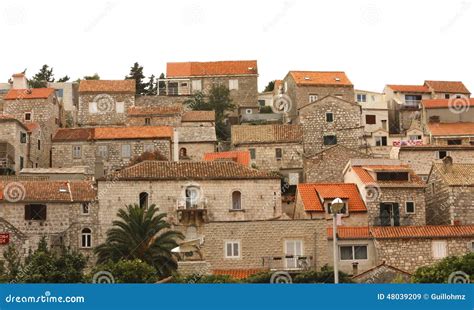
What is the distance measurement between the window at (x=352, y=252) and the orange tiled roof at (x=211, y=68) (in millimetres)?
45088

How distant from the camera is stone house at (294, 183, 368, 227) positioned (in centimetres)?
5903

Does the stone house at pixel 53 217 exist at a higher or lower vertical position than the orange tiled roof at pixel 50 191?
lower

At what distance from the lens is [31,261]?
5097 centimetres

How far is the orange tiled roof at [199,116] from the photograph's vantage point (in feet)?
277

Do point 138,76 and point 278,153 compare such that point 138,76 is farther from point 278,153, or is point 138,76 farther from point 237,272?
point 237,272

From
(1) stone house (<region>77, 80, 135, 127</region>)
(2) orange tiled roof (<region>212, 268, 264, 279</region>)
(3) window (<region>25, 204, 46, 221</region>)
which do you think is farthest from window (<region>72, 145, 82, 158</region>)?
(2) orange tiled roof (<region>212, 268, 264, 279</region>)

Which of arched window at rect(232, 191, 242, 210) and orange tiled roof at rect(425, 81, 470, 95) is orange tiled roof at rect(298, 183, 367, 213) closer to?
arched window at rect(232, 191, 242, 210)

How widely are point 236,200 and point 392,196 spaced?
10.0 metres

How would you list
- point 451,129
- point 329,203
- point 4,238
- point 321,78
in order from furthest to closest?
point 321,78 → point 451,129 → point 329,203 → point 4,238

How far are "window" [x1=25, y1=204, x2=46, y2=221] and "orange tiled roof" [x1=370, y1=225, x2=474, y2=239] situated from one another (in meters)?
20.9

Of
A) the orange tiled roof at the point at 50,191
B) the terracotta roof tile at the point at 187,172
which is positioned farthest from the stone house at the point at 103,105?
the terracotta roof tile at the point at 187,172

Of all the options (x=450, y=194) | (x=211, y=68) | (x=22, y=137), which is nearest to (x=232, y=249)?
(x=450, y=194)

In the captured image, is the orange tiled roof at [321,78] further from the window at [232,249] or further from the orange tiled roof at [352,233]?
the window at [232,249]

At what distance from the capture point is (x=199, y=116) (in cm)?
8556
